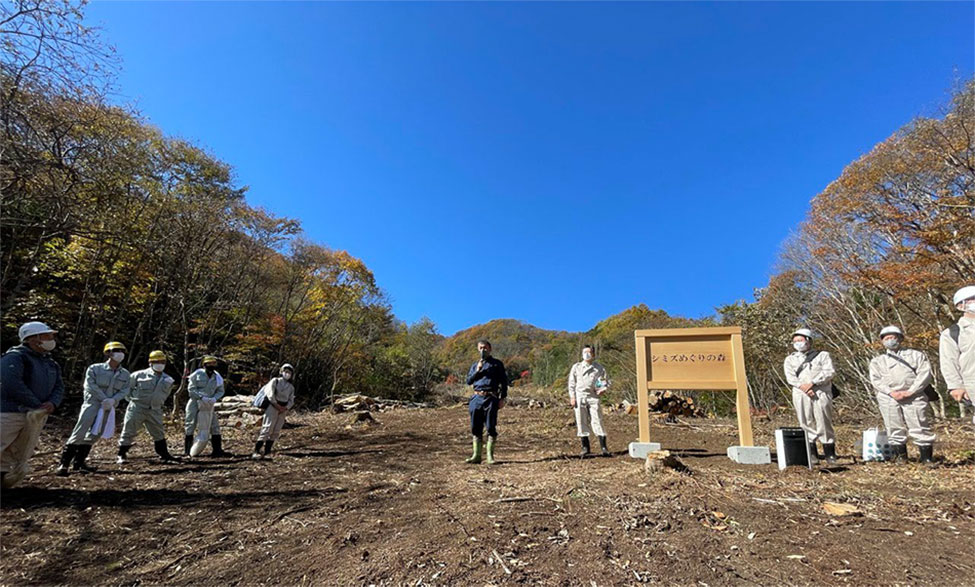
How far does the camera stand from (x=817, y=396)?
4.67 meters

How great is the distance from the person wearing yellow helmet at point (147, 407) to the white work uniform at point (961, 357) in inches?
357

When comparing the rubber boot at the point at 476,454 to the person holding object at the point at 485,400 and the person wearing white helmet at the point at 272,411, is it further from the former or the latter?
the person wearing white helmet at the point at 272,411

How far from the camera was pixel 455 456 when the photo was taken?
19.9 feet

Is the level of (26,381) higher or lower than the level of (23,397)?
higher

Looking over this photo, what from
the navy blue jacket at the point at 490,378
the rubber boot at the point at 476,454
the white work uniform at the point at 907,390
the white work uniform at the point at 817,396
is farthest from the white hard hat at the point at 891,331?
the rubber boot at the point at 476,454

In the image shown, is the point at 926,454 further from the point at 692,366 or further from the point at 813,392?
the point at 692,366

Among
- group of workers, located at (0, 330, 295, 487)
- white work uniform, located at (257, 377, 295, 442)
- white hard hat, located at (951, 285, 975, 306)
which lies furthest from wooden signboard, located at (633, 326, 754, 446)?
group of workers, located at (0, 330, 295, 487)

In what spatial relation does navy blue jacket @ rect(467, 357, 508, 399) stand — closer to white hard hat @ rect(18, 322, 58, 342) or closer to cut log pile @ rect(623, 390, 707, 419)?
white hard hat @ rect(18, 322, 58, 342)

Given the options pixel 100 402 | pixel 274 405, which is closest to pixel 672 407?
pixel 274 405

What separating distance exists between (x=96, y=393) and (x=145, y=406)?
571 mm

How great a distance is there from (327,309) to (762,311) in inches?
640

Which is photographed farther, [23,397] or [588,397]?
[588,397]

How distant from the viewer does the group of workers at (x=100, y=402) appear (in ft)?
12.7

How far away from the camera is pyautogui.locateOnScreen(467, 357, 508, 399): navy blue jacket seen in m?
5.51
